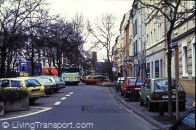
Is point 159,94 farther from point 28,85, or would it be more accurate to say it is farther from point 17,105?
point 28,85

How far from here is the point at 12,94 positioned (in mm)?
20391

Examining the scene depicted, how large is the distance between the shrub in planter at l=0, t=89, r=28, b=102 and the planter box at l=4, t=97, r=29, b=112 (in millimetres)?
196

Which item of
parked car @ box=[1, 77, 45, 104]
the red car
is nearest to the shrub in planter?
parked car @ box=[1, 77, 45, 104]

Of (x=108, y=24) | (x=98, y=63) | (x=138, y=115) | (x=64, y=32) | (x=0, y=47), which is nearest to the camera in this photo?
(x=138, y=115)

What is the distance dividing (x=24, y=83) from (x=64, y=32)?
4511 cm

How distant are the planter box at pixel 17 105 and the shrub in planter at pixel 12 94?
0.20 metres

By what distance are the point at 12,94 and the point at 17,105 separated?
0.62m

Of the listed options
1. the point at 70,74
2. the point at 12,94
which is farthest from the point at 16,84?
the point at 70,74

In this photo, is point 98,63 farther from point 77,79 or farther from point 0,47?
point 0,47

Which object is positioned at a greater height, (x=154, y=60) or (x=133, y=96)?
(x=154, y=60)

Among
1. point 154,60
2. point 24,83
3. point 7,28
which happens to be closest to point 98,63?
point 154,60

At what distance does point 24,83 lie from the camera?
24.9 m

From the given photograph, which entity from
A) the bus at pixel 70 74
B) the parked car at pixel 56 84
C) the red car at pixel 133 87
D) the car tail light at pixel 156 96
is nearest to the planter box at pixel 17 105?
the car tail light at pixel 156 96

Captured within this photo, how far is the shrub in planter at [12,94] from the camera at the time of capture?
19.8 m
